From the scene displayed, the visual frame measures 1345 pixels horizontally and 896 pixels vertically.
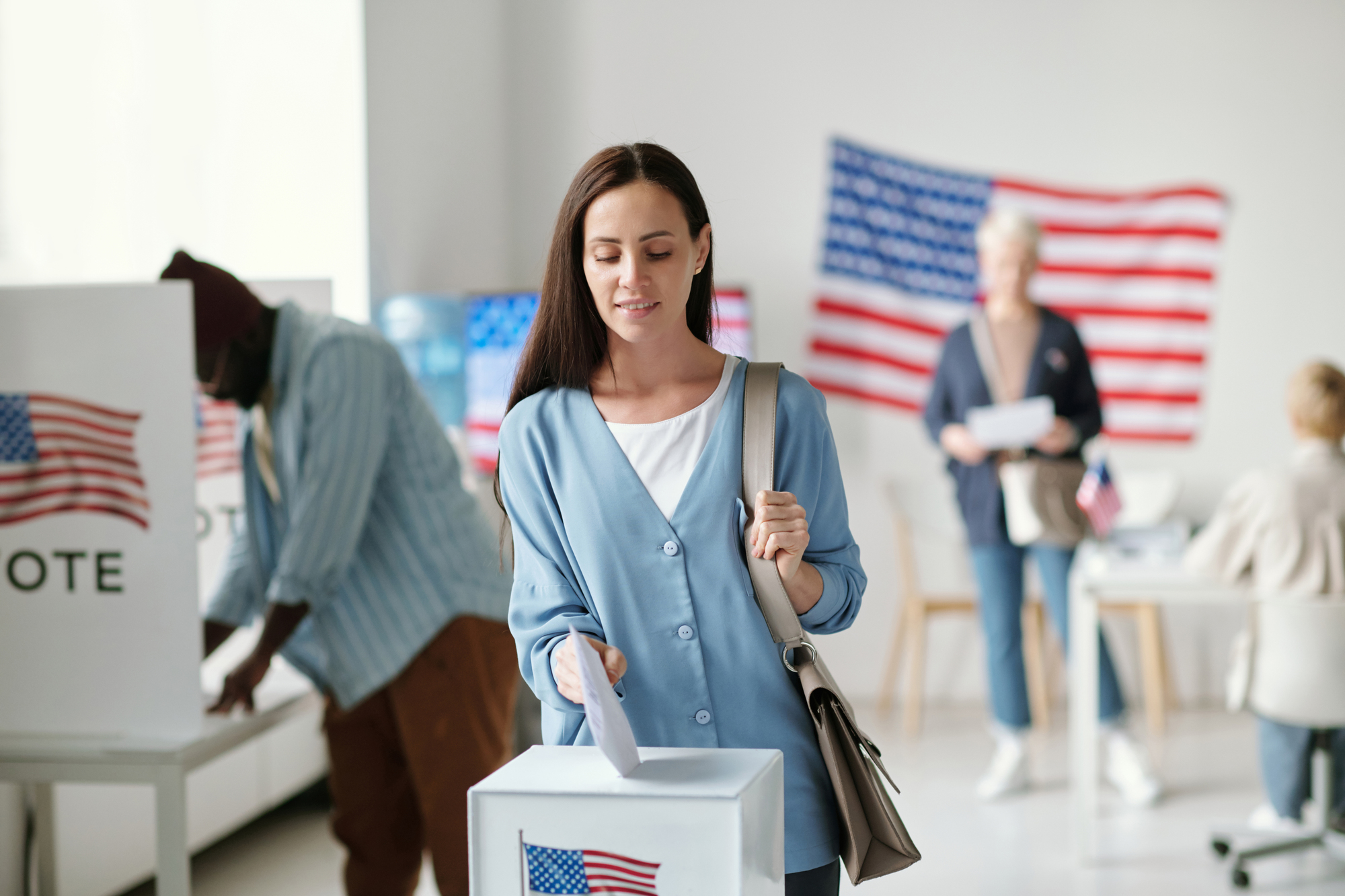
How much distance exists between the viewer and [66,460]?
2004mm

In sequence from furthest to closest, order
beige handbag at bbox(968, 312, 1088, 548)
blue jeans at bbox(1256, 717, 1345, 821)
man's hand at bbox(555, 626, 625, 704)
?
beige handbag at bbox(968, 312, 1088, 548) → blue jeans at bbox(1256, 717, 1345, 821) → man's hand at bbox(555, 626, 625, 704)

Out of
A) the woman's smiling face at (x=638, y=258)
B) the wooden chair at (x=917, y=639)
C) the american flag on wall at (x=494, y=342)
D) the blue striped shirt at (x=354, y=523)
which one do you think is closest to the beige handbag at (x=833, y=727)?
the woman's smiling face at (x=638, y=258)

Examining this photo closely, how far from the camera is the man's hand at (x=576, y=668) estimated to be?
120cm

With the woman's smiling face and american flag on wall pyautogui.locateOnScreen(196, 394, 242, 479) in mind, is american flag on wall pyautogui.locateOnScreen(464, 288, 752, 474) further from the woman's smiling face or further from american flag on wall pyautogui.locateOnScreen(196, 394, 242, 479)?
the woman's smiling face

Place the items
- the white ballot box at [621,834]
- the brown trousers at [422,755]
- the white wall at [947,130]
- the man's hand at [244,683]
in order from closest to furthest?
the white ballot box at [621,834] → the man's hand at [244,683] → the brown trousers at [422,755] → the white wall at [947,130]

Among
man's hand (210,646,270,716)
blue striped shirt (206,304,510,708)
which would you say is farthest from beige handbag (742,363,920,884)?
man's hand (210,646,270,716)

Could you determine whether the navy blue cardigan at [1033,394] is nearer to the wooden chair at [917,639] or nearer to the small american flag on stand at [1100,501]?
the small american flag on stand at [1100,501]

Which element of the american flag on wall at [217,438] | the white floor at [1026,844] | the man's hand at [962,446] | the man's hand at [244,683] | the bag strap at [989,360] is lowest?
the white floor at [1026,844]

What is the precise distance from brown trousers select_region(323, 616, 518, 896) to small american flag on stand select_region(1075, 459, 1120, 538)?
2.12 metres

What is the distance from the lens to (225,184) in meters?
3.76

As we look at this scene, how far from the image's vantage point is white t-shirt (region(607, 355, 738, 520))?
1.31 metres

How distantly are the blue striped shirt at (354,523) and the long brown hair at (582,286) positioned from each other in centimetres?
81

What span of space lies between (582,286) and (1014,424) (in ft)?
8.77

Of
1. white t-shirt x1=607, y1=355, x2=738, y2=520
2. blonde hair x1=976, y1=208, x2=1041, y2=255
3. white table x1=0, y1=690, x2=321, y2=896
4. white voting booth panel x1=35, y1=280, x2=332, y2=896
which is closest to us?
white t-shirt x1=607, y1=355, x2=738, y2=520
